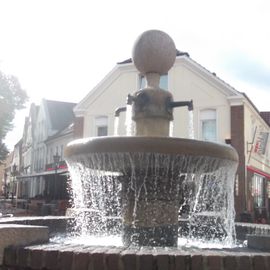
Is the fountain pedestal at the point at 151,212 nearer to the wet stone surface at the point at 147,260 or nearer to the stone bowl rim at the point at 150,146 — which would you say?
the stone bowl rim at the point at 150,146

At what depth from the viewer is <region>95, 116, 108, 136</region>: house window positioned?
32.5 m

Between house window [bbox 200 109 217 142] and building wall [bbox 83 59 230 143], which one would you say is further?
house window [bbox 200 109 217 142]

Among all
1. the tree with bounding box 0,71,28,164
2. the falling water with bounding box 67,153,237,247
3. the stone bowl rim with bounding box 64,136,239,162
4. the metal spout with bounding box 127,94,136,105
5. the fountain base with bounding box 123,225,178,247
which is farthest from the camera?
the tree with bounding box 0,71,28,164

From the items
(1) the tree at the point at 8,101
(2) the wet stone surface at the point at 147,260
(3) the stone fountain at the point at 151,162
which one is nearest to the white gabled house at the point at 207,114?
(1) the tree at the point at 8,101

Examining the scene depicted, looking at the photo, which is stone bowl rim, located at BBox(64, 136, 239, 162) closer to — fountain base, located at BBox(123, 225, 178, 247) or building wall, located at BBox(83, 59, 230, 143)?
fountain base, located at BBox(123, 225, 178, 247)

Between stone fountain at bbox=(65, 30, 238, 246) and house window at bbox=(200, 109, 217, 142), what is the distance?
21.2 meters

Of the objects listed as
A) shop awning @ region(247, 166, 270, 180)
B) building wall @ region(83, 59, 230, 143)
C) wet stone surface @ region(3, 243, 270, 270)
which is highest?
building wall @ region(83, 59, 230, 143)

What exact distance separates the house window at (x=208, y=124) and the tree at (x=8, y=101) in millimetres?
13643

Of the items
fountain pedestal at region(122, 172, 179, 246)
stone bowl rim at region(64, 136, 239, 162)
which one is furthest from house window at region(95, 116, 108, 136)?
stone bowl rim at region(64, 136, 239, 162)

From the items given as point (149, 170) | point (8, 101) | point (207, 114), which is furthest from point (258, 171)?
point (149, 170)

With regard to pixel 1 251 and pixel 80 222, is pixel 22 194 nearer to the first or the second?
pixel 80 222

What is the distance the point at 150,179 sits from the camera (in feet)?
21.2

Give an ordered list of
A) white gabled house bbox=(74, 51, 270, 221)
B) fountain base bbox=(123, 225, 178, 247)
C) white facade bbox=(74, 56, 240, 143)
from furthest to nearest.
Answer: white facade bbox=(74, 56, 240, 143) → white gabled house bbox=(74, 51, 270, 221) → fountain base bbox=(123, 225, 178, 247)

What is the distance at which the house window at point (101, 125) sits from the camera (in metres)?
32.5
